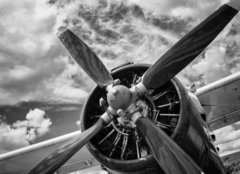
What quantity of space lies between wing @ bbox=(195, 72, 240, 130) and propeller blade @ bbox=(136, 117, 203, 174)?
3.59 m

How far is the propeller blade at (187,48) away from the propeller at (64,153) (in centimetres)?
131

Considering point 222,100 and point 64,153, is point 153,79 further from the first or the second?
point 222,100

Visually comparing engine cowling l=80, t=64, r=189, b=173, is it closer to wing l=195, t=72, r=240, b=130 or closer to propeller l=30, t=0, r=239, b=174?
propeller l=30, t=0, r=239, b=174

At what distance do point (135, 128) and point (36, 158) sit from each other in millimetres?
5923

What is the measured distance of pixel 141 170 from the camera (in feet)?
13.6

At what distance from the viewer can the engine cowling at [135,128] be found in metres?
4.28

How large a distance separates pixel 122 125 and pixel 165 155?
48.4 inches

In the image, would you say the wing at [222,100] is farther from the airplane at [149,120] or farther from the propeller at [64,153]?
the propeller at [64,153]

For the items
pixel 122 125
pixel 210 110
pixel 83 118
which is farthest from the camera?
pixel 210 110

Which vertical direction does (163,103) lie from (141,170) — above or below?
above

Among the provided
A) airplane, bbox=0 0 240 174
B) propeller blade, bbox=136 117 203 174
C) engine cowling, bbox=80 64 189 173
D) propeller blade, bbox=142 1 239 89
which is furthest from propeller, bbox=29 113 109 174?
propeller blade, bbox=142 1 239 89

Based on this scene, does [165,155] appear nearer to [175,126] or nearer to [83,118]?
[175,126]

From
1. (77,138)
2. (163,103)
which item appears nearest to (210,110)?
(163,103)

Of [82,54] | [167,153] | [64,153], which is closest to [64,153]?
[64,153]
